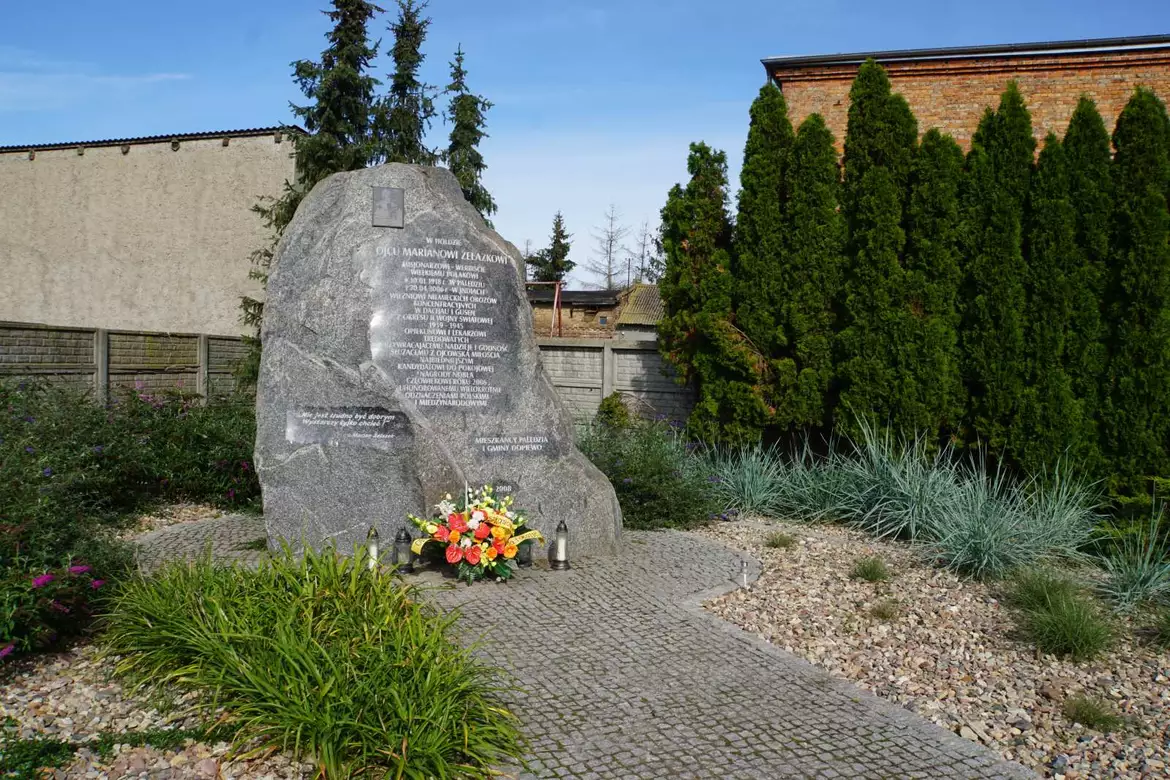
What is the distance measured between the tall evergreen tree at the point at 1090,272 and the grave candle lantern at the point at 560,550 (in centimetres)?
556

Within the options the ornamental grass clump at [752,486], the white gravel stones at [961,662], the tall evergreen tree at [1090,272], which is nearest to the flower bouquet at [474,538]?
the white gravel stones at [961,662]

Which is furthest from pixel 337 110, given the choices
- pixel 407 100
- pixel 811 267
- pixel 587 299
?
pixel 587 299

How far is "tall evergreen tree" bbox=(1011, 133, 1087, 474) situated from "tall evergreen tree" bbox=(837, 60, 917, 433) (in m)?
1.15

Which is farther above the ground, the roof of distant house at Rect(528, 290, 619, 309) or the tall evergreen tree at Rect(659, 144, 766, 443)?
the roof of distant house at Rect(528, 290, 619, 309)

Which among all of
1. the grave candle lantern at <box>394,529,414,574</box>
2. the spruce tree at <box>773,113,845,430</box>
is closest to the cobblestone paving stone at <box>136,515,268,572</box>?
the grave candle lantern at <box>394,529,414,574</box>

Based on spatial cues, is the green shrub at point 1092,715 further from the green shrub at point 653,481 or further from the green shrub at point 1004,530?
the green shrub at point 653,481

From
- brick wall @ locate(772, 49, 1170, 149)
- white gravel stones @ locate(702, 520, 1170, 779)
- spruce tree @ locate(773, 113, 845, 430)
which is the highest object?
brick wall @ locate(772, 49, 1170, 149)

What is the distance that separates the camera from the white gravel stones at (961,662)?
12.9ft

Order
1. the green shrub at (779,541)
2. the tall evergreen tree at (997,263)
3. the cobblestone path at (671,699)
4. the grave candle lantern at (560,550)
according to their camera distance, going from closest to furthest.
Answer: the cobblestone path at (671,699), the grave candle lantern at (560,550), the green shrub at (779,541), the tall evergreen tree at (997,263)

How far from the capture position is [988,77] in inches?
511

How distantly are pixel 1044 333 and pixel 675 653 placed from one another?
614cm

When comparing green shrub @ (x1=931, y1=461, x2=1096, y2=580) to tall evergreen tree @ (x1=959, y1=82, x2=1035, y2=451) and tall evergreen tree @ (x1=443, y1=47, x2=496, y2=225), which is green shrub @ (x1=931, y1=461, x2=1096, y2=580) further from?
tall evergreen tree @ (x1=443, y1=47, x2=496, y2=225)

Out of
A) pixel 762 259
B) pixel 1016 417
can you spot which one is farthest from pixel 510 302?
Answer: pixel 1016 417

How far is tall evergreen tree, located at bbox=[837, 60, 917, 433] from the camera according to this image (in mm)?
9500
